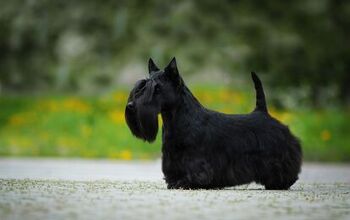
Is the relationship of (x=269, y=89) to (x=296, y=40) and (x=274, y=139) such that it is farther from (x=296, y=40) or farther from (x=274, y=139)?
(x=274, y=139)

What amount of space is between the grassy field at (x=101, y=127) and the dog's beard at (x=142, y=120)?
1081 cm

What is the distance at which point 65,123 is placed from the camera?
2172 centimetres

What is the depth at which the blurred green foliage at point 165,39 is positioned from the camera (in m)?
25.9

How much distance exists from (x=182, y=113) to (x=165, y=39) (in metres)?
18.2

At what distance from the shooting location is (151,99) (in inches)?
332

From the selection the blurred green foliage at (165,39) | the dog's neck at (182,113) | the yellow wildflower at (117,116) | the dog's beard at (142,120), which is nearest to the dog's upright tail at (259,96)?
the dog's neck at (182,113)

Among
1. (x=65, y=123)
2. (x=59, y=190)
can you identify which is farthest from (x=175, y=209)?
(x=65, y=123)

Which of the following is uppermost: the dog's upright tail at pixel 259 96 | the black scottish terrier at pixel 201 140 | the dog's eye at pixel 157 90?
the dog's upright tail at pixel 259 96

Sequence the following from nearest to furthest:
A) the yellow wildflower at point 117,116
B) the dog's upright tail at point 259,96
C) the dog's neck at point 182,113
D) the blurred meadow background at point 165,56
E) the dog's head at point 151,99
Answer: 1. the dog's head at point 151,99
2. the dog's neck at point 182,113
3. the dog's upright tail at point 259,96
4. the yellow wildflower at point 117,116
5. the blurred meadow background at point 165,56

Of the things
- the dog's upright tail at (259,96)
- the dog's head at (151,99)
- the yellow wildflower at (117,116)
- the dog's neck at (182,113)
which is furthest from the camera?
the yellow wildflower at (117,116)

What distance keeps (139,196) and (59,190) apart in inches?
35.9

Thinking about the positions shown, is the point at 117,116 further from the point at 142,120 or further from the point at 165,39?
the point at 142,120

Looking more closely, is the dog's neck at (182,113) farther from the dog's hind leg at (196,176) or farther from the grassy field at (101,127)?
the grassy field at (101,127)

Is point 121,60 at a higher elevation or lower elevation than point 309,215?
higher
